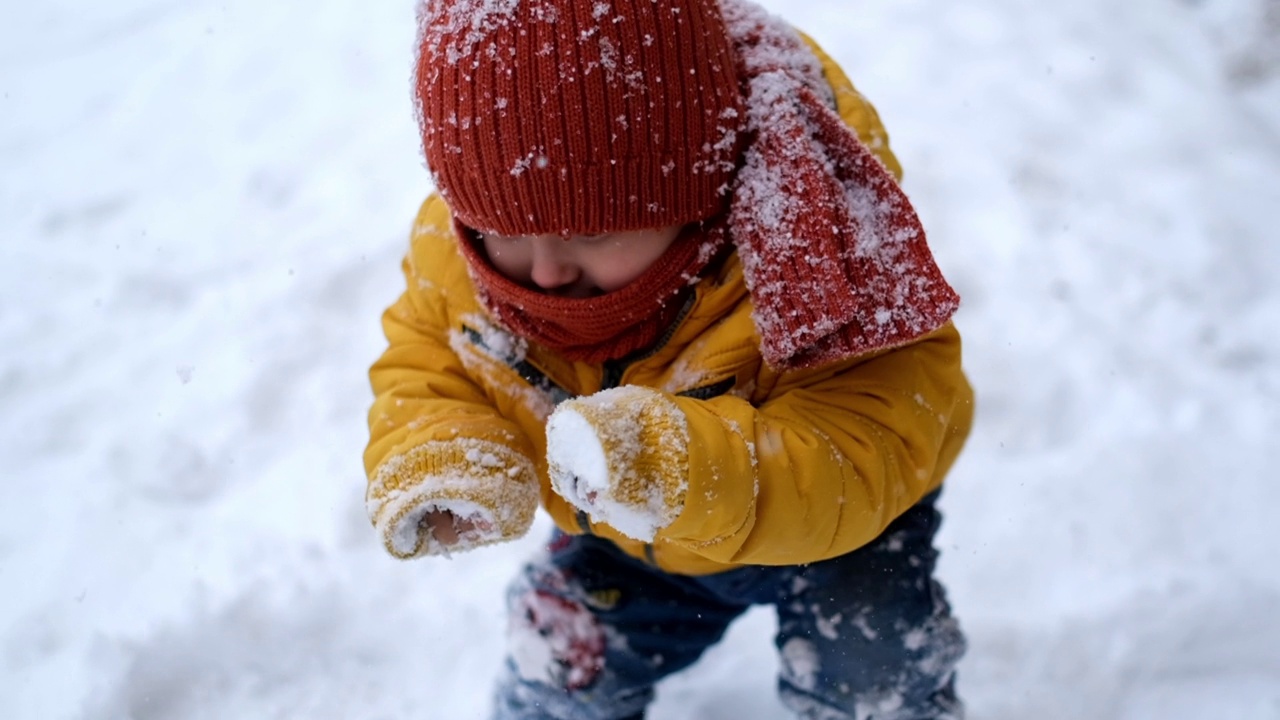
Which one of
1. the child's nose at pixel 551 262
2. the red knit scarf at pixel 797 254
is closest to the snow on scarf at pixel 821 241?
the red knit scarf at pixel 797 254

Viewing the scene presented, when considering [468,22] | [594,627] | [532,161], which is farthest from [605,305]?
[594,627]

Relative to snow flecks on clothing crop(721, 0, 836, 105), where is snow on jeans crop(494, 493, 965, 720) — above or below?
below

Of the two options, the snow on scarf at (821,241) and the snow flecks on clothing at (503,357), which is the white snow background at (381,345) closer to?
the snow flecks on clothing at (503,357)

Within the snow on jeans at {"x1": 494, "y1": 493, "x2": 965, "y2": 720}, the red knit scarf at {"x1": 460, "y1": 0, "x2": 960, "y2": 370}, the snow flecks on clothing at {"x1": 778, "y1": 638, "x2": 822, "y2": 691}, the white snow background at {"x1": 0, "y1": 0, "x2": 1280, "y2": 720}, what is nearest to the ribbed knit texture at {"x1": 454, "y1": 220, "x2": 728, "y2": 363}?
the red knit scarf at {"x1": 460, "y1": 0, "x2": 960, "y2": 370}

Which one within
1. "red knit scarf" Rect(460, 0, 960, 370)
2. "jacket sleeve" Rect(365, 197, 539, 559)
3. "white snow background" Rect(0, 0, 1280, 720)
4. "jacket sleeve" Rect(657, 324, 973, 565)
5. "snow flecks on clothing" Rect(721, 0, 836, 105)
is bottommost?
"white snow background" Rect(0, 0, 1280, 720)

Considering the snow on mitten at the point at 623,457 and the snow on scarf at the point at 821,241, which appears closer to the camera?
the snow on mitten at the point at 623,457

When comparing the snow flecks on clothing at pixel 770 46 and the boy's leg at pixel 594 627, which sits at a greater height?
the snow flecks on clothing at pixel 770 46

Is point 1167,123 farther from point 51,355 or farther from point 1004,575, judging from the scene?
point 51,355

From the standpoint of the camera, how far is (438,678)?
168 cm

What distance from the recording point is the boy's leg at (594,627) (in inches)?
55.7

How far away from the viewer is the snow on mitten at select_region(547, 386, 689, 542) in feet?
2.86

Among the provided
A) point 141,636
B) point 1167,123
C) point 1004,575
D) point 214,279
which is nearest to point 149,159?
point 214,279

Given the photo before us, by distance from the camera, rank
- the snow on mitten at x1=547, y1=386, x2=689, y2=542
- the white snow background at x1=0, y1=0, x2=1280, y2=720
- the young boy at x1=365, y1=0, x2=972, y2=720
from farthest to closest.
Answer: the white snow background at x1=0, y1=0, x2=1280, y2=720
the young boy at x1=365, y1=0, x2=972, y2=720
the snow on mitten at x1=547, y1=386, x2=689, y2=542

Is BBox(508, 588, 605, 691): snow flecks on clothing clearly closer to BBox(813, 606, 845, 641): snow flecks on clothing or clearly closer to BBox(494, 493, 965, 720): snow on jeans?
BBox(494, 493, 965, 720): snow on jeans
